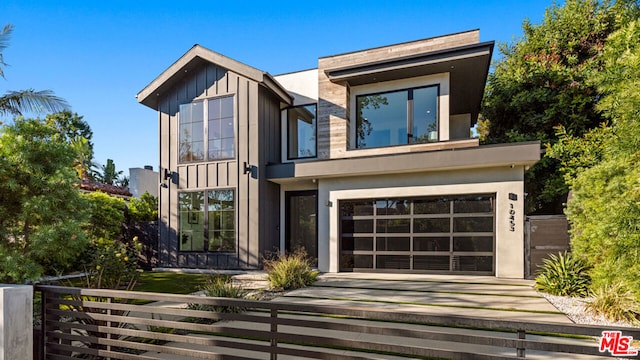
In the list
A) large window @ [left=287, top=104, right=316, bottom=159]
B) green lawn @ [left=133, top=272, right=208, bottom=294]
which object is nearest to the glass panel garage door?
large window @ [left=287, top=104, right=316, bottom=159]

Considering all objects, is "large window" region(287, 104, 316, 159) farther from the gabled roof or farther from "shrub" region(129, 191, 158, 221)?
"shrub" region(129, 191, 158, 221)

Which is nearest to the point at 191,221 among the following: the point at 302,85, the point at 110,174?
the point at 302,85

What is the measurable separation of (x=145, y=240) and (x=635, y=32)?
538 inches

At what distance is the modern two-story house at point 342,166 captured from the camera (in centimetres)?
910

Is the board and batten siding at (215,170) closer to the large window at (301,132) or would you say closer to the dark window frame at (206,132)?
the dark window frame at (206,132)

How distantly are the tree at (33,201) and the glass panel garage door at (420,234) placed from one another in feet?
22.6

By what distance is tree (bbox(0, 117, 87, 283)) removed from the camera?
507cm

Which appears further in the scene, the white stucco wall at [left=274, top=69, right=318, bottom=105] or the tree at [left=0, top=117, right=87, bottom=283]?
the white stucco wall at [left=274, top=69, right=318, bottom=105]

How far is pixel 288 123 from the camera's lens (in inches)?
468

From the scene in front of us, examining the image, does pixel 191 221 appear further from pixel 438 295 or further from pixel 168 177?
pixel 438 295


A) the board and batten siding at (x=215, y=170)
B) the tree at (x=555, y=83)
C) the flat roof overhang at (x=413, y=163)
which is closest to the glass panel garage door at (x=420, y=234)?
the flat roof overhang at (x=413, y=163)

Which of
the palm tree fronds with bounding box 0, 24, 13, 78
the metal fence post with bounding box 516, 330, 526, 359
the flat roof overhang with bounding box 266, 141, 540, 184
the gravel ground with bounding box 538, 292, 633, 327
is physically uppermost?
the palm tree fronds with bounding box 0, 24, 13, 78

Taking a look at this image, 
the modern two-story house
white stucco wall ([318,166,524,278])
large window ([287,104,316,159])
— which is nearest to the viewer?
white stucco wall ([318,166,524,278])

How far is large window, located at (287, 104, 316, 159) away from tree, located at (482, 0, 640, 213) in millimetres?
7342
